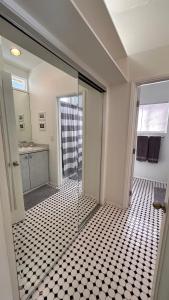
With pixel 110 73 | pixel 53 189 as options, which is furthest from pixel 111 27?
pixel 53 189

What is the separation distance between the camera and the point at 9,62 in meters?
1.74

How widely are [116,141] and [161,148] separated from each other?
1.69 m

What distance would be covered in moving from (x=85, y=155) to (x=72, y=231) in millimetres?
1227

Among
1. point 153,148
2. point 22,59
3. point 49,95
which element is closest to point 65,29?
point 22,59

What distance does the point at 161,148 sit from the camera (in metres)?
3.21

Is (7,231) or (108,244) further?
(108,244)

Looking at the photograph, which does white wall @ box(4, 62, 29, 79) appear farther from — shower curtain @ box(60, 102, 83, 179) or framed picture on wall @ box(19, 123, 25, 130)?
shower curtain @ box(60, 102, 83, 179)

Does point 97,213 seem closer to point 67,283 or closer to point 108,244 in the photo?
point 108,244

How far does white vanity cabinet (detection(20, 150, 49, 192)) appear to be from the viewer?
6.93 feet

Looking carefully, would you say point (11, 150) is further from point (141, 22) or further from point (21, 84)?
point (141, 22)

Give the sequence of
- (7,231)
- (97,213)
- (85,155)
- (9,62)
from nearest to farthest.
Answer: (7,231) < (9,62) < (97,213) < (85,155)

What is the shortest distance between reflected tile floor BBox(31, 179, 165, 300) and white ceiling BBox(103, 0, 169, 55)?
2440mm

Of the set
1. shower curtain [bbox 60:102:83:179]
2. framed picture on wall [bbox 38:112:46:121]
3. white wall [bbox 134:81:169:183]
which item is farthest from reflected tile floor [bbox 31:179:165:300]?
framed picture on wall [bbox 38:112:46:121]

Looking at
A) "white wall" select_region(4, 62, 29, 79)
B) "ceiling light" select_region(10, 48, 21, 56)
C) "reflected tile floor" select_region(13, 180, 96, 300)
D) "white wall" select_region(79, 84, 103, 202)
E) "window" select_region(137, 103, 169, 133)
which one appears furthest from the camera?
"window" select_region(137, 103, 169, 133)
